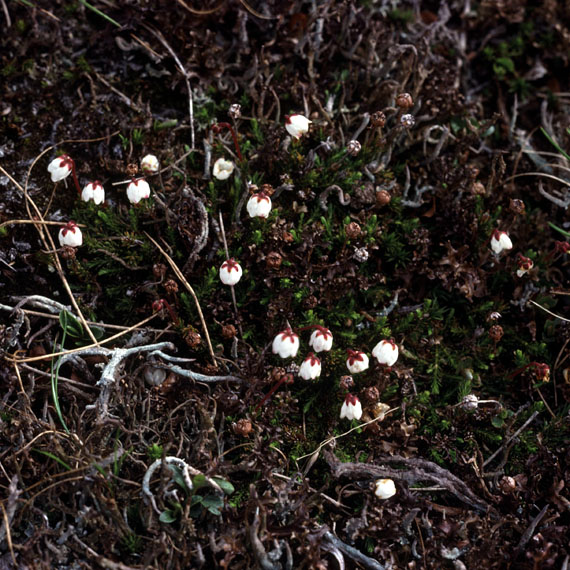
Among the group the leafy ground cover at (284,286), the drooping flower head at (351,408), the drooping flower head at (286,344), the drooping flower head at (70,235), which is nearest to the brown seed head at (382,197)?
the leafy ground cover at (284,286)

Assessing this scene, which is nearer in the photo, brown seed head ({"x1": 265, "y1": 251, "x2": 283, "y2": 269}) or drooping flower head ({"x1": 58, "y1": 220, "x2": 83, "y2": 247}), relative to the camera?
drooping flower head ({"x1": 58, "y1": 220, "x2": 83, "y2": 247})

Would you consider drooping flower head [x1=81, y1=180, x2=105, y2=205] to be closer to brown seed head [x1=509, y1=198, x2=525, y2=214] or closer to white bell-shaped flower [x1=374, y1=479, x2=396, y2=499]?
white bell-shaped flower [x1=374, y1=479, x2=396, y2=499]

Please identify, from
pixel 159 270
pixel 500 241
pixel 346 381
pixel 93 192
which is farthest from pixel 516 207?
pixel 93 192

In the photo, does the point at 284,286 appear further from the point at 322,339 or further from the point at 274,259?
the point at 322,339

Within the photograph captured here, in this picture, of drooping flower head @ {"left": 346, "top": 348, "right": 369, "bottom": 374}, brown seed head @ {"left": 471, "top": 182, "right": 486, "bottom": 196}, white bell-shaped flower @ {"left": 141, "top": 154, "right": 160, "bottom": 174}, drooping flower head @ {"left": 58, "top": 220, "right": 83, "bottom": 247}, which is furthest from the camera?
brown seed head @ {"left": 471, "top": 182, "right": 486, "bottom": 196}

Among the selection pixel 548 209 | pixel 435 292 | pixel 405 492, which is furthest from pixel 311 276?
pixel 548 209

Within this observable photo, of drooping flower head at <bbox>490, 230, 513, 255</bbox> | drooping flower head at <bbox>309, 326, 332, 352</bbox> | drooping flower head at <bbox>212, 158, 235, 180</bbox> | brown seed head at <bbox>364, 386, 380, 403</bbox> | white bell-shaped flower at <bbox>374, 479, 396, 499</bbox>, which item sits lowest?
white bell-shaped flower at <bbox>374, 479, 396, 499</bbox>

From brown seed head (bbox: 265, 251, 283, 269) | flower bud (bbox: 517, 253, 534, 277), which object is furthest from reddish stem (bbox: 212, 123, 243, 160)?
flower bud (bbox: 517, 253, 534, 277)
